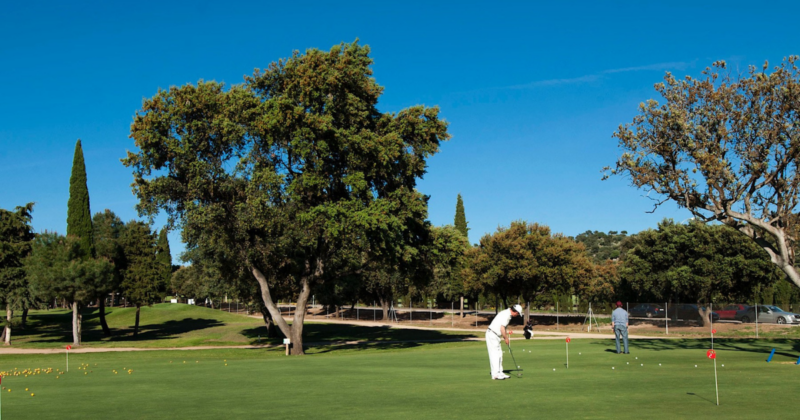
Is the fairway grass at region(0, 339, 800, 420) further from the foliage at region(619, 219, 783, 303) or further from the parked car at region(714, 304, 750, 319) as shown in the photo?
the foliage at region(619, 219, 783, 303)

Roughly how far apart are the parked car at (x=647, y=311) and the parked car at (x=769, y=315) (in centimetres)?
568

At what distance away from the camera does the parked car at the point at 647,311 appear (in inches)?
2045

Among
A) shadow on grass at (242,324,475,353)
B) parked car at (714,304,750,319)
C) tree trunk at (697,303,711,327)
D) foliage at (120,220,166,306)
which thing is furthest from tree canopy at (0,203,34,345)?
parked car at (714,304,750,319)

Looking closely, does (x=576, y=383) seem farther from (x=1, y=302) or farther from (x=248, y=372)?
(x=1, y=302)

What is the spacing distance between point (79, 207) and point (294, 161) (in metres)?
27.7

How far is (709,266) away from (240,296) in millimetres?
38523

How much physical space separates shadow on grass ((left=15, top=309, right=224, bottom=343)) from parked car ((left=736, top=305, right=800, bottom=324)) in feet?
157

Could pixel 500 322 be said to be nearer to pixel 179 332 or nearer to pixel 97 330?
pixel 179 332

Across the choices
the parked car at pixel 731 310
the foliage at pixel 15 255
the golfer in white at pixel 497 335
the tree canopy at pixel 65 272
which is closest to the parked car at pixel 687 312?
the parked car at pixel 731 310

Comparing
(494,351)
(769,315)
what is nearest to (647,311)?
(769,315)

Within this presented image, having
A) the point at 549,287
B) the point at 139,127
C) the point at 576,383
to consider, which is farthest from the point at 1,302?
the point at 576,383

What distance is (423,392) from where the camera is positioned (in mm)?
13898

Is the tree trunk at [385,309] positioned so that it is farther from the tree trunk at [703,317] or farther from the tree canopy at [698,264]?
the tree trunk at [703,317]

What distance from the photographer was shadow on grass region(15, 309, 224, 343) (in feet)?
187
